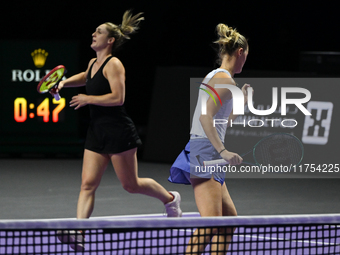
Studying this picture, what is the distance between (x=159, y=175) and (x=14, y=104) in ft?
Result: 9.37

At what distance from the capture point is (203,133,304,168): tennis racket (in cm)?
411

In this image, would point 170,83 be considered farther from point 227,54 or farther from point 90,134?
point 227,54

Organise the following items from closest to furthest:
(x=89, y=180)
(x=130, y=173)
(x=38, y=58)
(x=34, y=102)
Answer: (x=89, y=180)
(x=130, y=173)
(x=38, y=58)
(x=34, y=102)

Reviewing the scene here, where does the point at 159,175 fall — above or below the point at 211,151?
below

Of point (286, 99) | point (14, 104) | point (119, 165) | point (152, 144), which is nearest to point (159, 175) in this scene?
point (152, 144)

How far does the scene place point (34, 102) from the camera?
421 inches

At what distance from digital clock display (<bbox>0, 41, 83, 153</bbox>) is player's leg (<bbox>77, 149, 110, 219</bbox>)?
6.04m

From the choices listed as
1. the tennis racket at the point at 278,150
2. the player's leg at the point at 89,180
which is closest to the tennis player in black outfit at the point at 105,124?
the player's leg at the point at 89,180

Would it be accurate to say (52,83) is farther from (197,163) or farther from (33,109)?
(33,109)

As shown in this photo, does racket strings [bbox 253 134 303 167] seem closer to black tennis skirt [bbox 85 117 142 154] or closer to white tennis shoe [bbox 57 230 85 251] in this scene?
black tennis skirt [bbox 85 117 142 154]

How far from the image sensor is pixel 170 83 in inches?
409

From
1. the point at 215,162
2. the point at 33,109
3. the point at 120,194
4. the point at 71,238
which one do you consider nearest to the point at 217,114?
the point at 215,162

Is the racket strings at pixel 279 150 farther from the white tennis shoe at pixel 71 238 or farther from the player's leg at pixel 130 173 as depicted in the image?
the white tennis shoe at pixel 71 238

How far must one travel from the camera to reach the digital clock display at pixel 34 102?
10.6 metres
